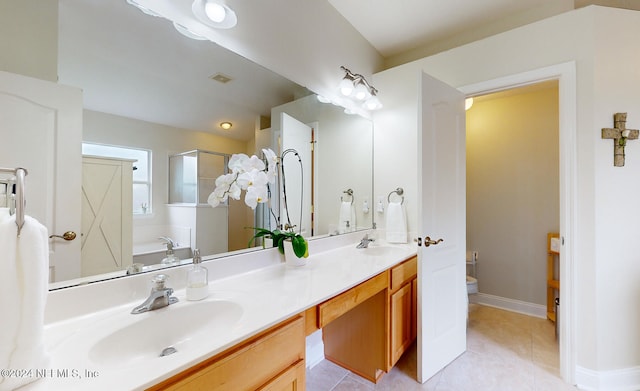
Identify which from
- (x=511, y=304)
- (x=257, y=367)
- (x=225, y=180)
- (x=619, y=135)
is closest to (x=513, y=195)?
(x=511, y=304)

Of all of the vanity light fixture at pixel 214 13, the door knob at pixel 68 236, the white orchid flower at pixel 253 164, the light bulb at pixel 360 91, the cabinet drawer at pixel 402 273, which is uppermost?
the light bulb at pixel 360 91

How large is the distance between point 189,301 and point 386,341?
1.21 metres

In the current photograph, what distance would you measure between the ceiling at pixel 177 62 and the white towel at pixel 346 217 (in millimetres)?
980

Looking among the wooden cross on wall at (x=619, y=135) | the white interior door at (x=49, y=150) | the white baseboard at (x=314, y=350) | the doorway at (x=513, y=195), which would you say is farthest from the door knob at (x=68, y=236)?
the doorway at (x=513, y=195)

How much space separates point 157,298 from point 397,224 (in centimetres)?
178

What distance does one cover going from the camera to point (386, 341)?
162 centimetres

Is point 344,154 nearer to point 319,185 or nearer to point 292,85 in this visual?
point 319,185

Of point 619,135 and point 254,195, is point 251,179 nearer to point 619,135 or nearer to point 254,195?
point 254,195

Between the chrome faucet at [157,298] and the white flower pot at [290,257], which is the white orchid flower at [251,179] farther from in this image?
the chrome faucet at [157,298]

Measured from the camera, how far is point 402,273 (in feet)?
5.76

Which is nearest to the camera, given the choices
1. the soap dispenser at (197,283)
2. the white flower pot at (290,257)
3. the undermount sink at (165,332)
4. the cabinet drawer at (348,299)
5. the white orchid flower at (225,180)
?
the undermount sink at (165,332)

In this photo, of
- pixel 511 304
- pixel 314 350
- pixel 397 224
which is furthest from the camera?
pixel 511 304

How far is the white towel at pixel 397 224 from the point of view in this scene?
7.25ft

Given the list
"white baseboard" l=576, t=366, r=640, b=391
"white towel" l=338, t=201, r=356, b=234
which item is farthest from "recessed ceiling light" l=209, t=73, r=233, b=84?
"white baseboard" l=576, t=366, r=640, b=391
